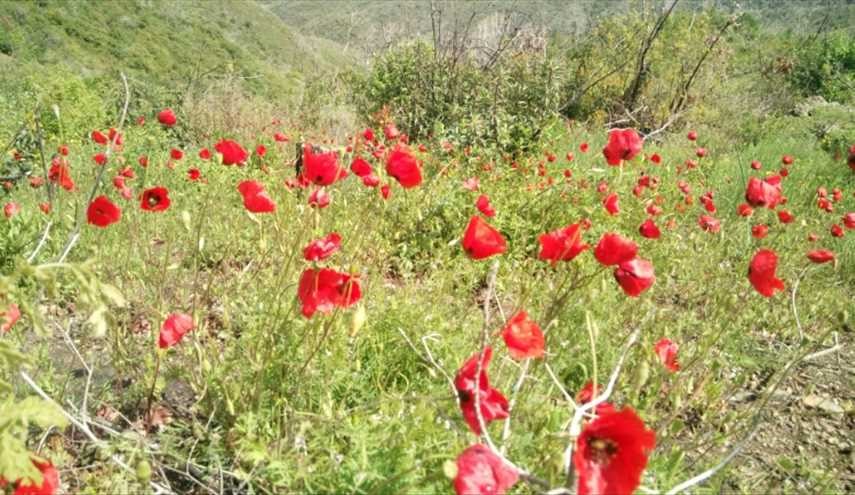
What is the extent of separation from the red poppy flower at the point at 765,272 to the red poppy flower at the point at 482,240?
0.86 metres

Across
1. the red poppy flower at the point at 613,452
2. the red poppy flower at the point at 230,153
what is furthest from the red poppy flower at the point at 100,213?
the red poppy flower at the point at 613,452

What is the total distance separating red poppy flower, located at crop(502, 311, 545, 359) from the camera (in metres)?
1.20

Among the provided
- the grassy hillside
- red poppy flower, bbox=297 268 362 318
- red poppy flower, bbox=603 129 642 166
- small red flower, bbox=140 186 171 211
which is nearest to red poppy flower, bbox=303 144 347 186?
red poppy flower, bbox=297 268 362 318

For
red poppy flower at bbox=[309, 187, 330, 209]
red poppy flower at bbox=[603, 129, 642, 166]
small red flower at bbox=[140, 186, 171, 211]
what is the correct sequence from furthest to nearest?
red poppy flower at bbox=[603, 129, 642, 166], small red flower at bbox=[140, 186, 171, 211], red poppy flower at bbox=[309, 187, 330, 209]

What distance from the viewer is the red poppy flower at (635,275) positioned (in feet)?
4.95

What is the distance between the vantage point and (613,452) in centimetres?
94

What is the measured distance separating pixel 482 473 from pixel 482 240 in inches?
29.4

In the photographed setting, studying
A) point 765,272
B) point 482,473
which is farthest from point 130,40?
point 482,473

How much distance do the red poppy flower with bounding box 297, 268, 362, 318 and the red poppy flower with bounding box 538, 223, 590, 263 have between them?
21.7 inches

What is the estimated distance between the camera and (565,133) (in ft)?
25.2

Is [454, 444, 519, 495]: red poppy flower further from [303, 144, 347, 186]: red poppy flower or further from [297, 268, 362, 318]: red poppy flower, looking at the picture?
[303, 144, 347, 186]: red poppy flower

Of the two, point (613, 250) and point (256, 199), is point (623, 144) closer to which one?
point (613, 250)

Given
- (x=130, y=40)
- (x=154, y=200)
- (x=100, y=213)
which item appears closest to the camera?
(x=100, y=213)

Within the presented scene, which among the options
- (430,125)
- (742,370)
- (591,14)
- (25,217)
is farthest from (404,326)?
(591,14)
